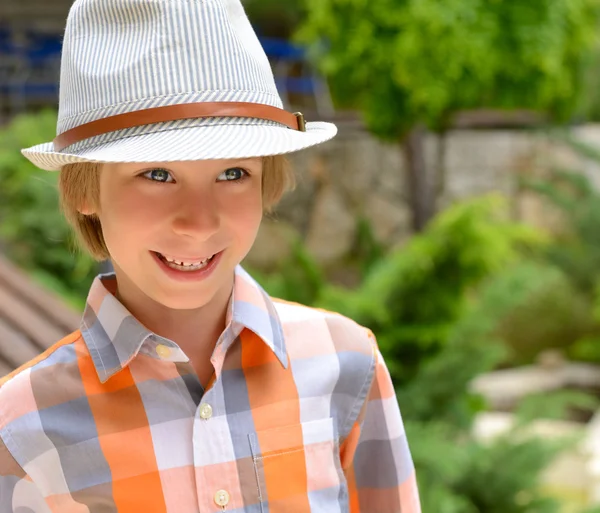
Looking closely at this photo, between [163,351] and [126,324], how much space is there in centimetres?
5

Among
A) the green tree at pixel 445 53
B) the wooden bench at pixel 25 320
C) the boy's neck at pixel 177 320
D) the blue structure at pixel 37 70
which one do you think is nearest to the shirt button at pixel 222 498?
the boy's neck at pixel 177 320

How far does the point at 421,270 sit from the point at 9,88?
453 cm

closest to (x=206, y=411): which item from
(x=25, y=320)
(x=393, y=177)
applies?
(x=25, y=320)

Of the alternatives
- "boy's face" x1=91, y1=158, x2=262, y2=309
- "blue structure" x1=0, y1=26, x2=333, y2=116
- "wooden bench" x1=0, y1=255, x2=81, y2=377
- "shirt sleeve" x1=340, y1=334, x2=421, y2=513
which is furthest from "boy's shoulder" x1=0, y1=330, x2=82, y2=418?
"blue structure" x1=0, y1=26, x2=333, y2=116

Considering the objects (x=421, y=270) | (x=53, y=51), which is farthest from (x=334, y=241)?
(x=421, y=270)

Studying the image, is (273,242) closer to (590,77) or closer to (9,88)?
(9,88)

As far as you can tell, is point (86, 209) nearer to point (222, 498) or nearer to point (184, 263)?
point (184, 263)

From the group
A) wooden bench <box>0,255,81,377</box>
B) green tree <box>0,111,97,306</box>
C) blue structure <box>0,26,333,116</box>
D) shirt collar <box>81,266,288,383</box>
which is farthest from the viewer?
blue structure <box>0,26,333,116</box>

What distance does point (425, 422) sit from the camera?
106 inches

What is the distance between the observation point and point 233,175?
31.8 inches

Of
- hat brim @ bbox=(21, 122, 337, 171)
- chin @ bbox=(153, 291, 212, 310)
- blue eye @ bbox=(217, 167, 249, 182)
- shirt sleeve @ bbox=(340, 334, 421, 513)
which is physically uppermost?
hat brim @ bbox=(21, 122, 337, 171)

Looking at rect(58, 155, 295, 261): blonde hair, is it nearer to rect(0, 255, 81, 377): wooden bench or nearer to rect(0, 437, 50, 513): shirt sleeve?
rect(0, 437, 50, 513): shirt sleeve

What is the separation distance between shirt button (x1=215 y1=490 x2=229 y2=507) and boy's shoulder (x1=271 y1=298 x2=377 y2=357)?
19 cm

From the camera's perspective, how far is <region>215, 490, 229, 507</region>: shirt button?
0.79m
